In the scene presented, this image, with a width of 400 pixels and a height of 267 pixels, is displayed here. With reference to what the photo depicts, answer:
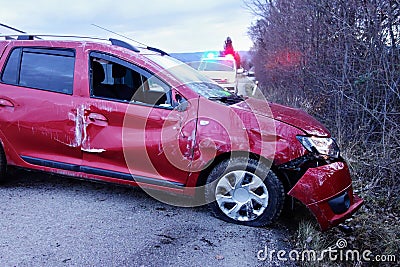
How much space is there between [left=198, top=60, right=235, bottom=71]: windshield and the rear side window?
9807 mm

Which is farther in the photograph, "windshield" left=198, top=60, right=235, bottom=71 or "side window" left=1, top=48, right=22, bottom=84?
"windshield" left=198, top=60, right=235, bottom=71

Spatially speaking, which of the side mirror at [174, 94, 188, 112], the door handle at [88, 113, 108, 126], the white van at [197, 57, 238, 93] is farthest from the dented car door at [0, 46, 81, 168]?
the white van at [197, 57, 238, 93]

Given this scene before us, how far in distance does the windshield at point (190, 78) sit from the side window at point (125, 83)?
0.25 meters

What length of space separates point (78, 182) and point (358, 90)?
14.6 feet

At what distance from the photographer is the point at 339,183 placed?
3266 millimetres

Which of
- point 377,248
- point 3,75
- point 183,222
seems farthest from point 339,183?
point 3,75

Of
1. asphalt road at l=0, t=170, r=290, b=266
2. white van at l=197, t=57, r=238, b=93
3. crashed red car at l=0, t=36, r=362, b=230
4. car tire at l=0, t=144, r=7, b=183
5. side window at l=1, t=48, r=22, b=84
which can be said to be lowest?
asphalt road at l=0, t=170, r=290, b=266

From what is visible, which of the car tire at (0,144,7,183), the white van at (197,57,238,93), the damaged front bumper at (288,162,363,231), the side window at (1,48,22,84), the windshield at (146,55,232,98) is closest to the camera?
the damaged front bumper at (288,162,363,231)

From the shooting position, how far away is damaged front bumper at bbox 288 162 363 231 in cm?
317

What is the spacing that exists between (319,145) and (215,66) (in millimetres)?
10710

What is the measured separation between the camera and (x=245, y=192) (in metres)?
3.41

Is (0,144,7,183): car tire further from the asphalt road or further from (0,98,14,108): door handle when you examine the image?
(0,98,14,108): door handle

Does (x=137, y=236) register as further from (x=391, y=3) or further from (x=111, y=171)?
(x=391, y=3)

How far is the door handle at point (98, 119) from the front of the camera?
3.62 meters
